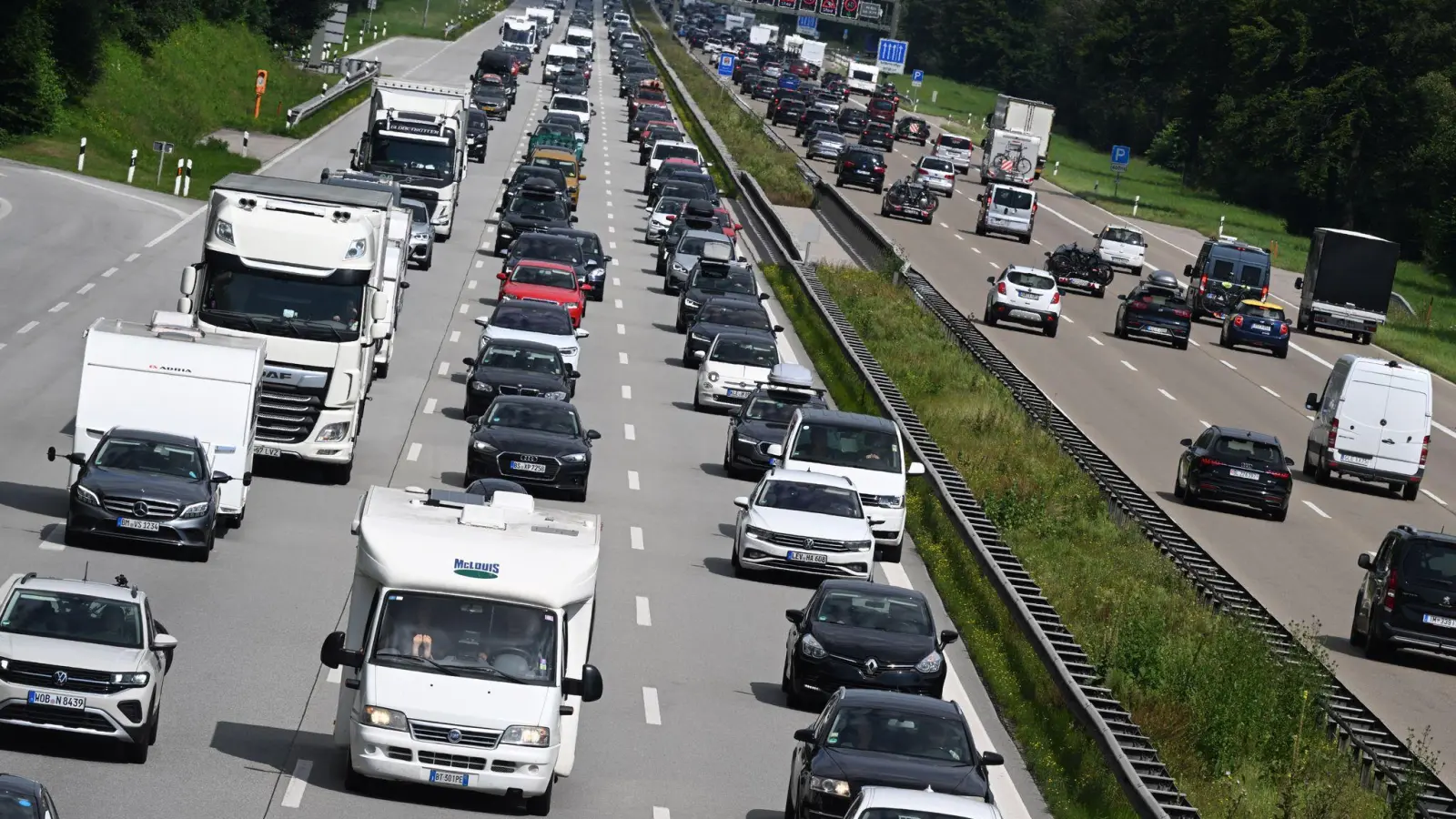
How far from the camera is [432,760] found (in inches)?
633

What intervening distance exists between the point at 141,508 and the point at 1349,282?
45.4 meters

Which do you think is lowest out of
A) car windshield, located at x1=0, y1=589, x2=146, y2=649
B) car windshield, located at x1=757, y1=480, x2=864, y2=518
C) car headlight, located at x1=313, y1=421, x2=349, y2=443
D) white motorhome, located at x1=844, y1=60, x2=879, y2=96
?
car headlight, located at x1=313, y1=421, x2=349, y2=443

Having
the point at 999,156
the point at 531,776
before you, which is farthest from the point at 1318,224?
the point at 531,776

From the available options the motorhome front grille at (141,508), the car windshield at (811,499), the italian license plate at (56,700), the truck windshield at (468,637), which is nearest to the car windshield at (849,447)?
the car windshield at (811,499)

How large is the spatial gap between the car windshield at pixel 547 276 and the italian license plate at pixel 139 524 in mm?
22683

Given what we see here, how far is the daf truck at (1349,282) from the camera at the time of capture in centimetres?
6153

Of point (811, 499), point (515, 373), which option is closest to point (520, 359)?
point (515, 373)

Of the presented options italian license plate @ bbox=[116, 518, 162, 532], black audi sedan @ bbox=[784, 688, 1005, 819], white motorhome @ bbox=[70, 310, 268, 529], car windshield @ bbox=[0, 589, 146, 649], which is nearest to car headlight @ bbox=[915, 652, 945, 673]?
black audi sedan @ bbox=[784, 688, 1005, 819]

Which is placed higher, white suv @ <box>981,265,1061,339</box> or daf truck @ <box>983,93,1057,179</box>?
daf truck @ <box>983,93,1057,179</box>

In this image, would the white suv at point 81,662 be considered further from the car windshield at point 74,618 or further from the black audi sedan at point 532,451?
the black audi sedan at point 532,451

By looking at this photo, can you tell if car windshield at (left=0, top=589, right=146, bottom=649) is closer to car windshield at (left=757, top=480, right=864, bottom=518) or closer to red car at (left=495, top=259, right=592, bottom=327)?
car windshield at (left=757, top=480, right=864, bottom=518)

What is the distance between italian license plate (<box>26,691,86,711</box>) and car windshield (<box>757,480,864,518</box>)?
12.5m

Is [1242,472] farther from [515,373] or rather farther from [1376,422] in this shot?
[515,373]

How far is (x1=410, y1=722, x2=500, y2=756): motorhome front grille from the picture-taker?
16.0 m
